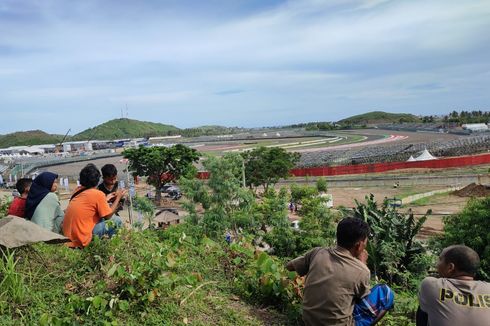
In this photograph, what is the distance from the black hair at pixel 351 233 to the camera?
3.14 meters

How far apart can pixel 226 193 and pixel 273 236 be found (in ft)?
6.33

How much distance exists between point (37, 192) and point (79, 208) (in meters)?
0.82

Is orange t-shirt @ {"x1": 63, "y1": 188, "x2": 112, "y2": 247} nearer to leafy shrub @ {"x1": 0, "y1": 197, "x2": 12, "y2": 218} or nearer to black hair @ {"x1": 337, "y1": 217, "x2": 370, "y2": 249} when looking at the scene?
black hair @ {"x1": 337, "y1": 217, "x2": 370, "y2": 249}

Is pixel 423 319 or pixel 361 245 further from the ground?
pixel 361 245

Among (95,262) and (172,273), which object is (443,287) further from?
(95,262)

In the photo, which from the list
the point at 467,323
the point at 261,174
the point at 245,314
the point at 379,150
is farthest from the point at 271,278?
the point at 379,150

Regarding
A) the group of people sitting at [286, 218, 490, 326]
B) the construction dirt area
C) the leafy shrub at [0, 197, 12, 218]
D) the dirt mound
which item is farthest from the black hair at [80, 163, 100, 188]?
the dirt mound

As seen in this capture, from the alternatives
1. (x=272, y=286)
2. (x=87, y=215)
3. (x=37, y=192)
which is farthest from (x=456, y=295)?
(x=37, y=192)

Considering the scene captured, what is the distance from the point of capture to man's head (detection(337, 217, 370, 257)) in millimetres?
3139

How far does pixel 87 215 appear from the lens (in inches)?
167

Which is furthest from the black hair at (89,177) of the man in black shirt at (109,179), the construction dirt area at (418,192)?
the construction dirt area at (418,192)

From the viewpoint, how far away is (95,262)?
3863 millimetres

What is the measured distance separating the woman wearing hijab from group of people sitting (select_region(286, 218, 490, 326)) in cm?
277

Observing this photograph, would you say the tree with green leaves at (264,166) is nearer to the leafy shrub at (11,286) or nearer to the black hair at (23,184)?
the black hair at (23,184)
